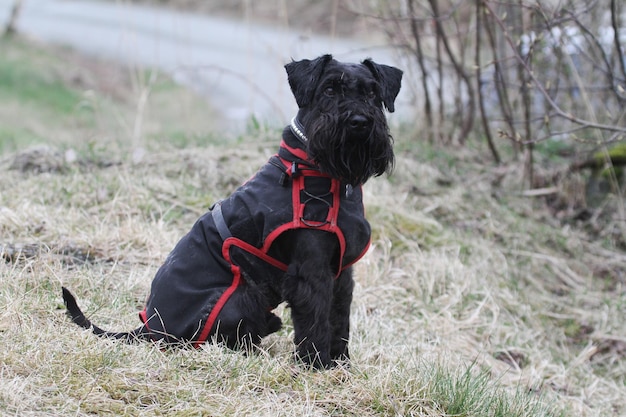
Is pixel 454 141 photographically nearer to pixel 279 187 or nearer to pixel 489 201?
pixel 489 201

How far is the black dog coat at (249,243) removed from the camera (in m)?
3.71

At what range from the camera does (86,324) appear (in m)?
3.79

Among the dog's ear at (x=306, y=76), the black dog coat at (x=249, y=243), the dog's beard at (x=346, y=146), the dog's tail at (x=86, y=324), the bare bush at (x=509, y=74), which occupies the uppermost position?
the bare bush at (x=509, y=74)

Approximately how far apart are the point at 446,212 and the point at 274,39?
10.8 metres

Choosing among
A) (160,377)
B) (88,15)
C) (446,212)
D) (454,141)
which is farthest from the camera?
(88,15)

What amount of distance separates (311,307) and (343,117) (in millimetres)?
899

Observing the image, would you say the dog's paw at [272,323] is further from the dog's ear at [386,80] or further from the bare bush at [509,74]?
the bare bush at [509,74]

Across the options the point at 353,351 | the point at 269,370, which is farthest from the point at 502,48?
the point at 269,370

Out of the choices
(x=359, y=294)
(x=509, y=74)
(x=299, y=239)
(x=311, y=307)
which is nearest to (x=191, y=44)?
(x=509, y=74)

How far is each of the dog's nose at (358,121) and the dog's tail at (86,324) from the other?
146cm

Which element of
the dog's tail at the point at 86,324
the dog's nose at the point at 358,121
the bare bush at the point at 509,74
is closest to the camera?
the dog's nose at the point at 358,121

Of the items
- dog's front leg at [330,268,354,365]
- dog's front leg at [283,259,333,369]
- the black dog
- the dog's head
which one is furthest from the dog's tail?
the dog's head

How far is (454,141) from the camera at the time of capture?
8.19 m

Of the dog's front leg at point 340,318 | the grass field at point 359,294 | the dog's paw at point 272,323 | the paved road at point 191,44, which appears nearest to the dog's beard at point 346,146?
the dog's front leg at point 340,318
